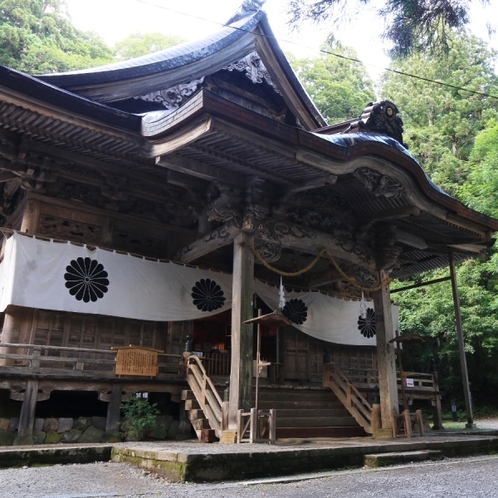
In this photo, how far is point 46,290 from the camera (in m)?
8.41

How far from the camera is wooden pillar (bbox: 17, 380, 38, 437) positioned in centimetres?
734

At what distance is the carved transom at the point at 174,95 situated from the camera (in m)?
10.2

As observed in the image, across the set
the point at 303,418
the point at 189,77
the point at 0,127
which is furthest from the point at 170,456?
the point at 189,77

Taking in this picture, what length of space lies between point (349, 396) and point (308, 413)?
126cm

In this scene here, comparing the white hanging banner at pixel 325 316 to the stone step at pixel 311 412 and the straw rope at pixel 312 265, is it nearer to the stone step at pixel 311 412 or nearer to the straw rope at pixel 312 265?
the straw rope at pixel 312 265

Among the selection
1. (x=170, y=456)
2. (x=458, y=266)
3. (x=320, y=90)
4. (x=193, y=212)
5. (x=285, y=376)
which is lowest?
(x=170, y=456)

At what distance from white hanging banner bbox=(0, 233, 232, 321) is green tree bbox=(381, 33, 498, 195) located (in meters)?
18.7

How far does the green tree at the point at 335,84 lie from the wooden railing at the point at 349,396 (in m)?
25.2

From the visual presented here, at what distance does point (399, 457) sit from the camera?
20.8ft

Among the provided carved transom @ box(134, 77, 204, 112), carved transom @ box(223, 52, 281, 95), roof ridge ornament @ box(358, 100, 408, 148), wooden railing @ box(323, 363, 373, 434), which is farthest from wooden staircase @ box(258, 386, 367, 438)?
carved transom @ box(223, 52, 281, 95)

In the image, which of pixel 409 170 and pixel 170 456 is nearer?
pixel 170 456

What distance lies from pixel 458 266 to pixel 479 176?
4.02 meters

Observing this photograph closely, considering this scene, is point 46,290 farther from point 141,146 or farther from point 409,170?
point 409,170

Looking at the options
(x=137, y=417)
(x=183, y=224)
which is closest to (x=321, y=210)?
(x=183, y=224)
